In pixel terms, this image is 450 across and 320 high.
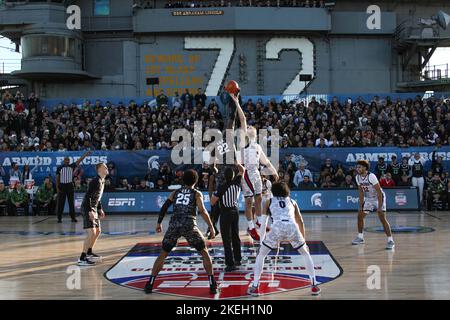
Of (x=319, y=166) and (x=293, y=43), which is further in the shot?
(x=293, y=43)

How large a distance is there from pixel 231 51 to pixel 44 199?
1623 cm

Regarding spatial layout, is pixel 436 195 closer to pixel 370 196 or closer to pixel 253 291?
pixel 370 196

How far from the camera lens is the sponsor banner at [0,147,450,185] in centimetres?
2323

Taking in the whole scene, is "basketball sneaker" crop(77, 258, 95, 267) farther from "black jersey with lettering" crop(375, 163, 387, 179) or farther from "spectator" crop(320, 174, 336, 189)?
"black jersey with lettering" crop(375, 163, 387, 179)

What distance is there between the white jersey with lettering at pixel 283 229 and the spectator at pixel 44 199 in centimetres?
1559

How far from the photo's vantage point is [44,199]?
22.4 metres

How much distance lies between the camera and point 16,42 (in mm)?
36594

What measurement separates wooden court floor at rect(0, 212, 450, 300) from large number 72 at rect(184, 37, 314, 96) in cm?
1566

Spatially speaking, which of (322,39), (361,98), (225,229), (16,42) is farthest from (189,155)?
(16,42)

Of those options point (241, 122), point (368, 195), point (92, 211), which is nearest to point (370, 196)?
point (368, 195)

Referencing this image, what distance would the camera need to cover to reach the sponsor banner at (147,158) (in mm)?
23234

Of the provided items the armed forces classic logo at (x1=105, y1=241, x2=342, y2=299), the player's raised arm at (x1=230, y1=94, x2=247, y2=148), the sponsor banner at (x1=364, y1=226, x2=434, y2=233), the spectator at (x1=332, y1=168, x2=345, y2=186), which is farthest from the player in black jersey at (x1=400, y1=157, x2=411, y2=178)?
the player's raised arm at (x1=230, y1=94, x2=247, y2=148)
